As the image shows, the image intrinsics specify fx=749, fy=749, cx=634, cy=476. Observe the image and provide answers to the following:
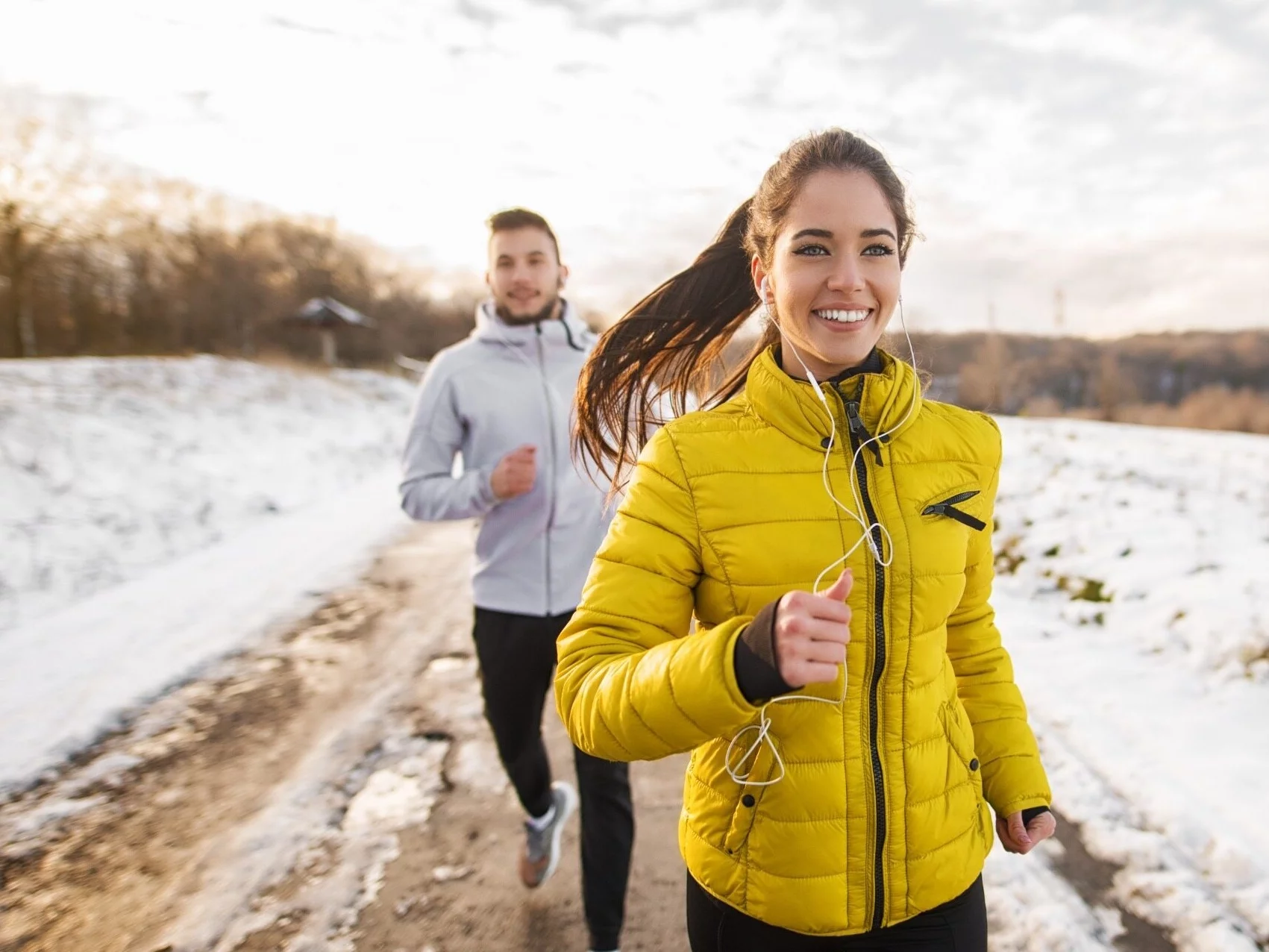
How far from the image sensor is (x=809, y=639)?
1.01 m

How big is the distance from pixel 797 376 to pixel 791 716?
66cm

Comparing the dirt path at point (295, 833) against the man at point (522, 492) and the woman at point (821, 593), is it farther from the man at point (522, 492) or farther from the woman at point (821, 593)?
the woman at point (821, 593)

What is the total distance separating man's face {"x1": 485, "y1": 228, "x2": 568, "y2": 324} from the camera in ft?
9.11

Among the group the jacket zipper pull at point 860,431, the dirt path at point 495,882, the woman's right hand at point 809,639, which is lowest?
the dirt path at point 495,882

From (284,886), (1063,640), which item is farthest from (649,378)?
(1063,640)

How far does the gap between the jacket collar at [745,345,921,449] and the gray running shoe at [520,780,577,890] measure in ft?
7.07

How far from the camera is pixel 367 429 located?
18281 mm

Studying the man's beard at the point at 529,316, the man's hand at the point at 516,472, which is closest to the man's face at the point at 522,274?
the man's beard at the point at 529,316

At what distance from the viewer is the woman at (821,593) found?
1299mm

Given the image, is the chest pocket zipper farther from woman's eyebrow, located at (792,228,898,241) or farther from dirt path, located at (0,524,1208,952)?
dirt path, located at (0,524,1208,952)

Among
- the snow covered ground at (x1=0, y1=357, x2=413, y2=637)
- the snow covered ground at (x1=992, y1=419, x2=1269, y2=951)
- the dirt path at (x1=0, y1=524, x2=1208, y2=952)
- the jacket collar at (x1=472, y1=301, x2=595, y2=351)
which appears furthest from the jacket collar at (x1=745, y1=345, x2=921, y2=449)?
the snow covered ground at (x1=0, y1=357, x2=413, y2=637)

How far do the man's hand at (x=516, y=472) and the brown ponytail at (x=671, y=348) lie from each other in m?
0.48

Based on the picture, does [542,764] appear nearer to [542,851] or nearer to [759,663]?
[542,851]

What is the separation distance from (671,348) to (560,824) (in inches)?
81.6
